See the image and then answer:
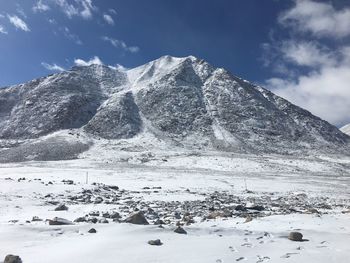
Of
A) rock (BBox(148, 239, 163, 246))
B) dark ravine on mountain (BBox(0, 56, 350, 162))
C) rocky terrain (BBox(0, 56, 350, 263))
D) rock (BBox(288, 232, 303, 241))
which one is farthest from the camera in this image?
dark ravine on mountain (BBox(0, 56, 350, 162))

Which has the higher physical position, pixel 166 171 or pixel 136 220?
pixel 166 171

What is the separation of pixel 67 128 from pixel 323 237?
118m

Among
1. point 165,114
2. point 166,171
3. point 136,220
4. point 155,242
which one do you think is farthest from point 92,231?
point 165,114

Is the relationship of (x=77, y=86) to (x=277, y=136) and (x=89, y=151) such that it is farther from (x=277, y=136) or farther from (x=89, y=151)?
(x=277, y=136)

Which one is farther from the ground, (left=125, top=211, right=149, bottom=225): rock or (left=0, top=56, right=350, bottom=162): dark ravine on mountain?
(left=0, top=56, right=350, bottom=162): dark ravine on mountain

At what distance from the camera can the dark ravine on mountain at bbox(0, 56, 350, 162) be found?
117 m

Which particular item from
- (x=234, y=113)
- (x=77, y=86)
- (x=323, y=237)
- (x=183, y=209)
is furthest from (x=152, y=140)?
(x=323, y=237)

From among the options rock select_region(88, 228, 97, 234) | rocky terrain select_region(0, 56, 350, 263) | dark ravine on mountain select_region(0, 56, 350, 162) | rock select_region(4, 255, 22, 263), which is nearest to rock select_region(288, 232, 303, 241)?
rocky terrain select_region(0, 56, 350, 263)

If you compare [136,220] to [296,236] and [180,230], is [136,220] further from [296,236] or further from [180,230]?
[296,236]

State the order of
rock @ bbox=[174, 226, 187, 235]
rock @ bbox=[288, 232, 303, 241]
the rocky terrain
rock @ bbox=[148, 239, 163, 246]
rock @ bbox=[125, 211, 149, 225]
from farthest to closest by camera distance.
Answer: rock @ bbox=[125, 211, 149, 225], rock @ bbox=[174, 226, 187, 235], rock @ bbox=[288, 232, 303, 241], the rocky terrain, rock @ bbox=[148, 239, 163, 246]

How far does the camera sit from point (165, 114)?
5359 inches

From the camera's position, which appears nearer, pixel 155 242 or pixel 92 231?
pixel 155 242

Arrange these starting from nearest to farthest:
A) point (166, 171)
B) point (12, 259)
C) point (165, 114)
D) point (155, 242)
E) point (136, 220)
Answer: point (12, 259) < point (155, 242) < point (136, 220) < point (166, 171) < point (165, 114)

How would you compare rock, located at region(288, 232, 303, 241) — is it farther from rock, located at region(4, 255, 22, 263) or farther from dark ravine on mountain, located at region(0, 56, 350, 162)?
dark ravine on mountain, located at region(0, 56, 350, 162)
